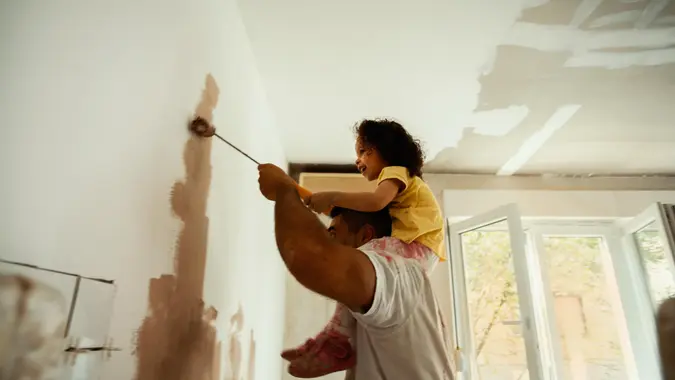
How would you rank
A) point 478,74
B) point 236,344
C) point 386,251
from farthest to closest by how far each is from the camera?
1. point 478,74
2. point 236,344
3. point 386,251

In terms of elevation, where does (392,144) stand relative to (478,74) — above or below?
below

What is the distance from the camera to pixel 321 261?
66 centimetres

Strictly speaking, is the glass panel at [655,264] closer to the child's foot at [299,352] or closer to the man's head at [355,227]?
the man's head at [355,227]

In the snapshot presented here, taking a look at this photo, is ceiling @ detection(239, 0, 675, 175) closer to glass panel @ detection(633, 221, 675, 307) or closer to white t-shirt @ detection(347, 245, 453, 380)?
glass panel @ detection(633, 221, 675, 307)

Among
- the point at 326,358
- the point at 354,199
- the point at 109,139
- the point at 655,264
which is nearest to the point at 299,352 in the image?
the point at 326,358

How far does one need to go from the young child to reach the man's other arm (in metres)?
0.38

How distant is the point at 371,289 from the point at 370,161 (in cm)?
63

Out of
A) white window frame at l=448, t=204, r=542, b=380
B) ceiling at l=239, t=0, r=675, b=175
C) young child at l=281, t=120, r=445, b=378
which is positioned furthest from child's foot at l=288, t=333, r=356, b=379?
white window frame at l=448, t=204, r=542, b=380

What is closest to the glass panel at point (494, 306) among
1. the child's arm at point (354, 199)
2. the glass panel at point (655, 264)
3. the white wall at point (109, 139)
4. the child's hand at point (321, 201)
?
the glass panel at point (655, 264)

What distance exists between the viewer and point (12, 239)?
1.56 ft

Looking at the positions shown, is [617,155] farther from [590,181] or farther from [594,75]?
[594,75]

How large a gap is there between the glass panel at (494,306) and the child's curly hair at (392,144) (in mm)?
1356

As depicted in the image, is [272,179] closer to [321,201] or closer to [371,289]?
[321,201]

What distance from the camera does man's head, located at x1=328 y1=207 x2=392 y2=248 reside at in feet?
3.99
